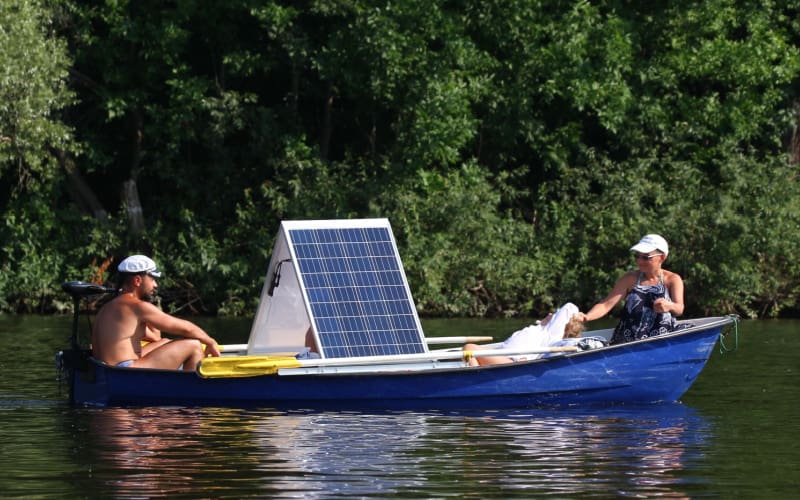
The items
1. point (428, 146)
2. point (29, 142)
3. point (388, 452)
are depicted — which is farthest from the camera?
point (428, 146)

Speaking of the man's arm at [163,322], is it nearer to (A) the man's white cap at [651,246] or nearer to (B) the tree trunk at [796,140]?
(A) the man's white cap at [651,246]

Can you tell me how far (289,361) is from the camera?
1622 centimetres

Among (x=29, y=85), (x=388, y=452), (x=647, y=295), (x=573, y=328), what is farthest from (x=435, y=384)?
(x=29, y=85)

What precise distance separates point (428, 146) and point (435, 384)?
1823 cm

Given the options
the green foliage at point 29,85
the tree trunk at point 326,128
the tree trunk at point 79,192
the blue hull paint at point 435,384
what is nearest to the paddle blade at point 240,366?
the blue hull paint at point 435,384

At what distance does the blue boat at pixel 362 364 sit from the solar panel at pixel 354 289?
0.01 metres

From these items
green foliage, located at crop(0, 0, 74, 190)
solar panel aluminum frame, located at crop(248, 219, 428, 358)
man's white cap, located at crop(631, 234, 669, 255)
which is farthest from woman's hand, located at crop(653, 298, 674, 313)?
green foliage, located at crop(0, 0, 74, 190)

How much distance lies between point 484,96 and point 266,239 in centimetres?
596

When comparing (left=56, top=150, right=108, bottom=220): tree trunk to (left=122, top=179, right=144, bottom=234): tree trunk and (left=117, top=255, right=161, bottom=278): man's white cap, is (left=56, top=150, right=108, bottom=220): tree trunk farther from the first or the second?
(left=117, top=255, right=161, bottom=278): man's white cap

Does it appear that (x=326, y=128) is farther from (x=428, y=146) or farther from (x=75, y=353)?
(x=75, y=353)

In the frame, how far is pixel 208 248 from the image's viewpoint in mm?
34781

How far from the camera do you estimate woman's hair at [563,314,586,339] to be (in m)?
17.1

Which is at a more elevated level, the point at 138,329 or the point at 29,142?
the point at 29,142

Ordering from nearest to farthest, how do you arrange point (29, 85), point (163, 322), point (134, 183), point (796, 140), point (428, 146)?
point (163, 322), point (29, 85), point (428, 146), point (134, 183), point (796, 140)
